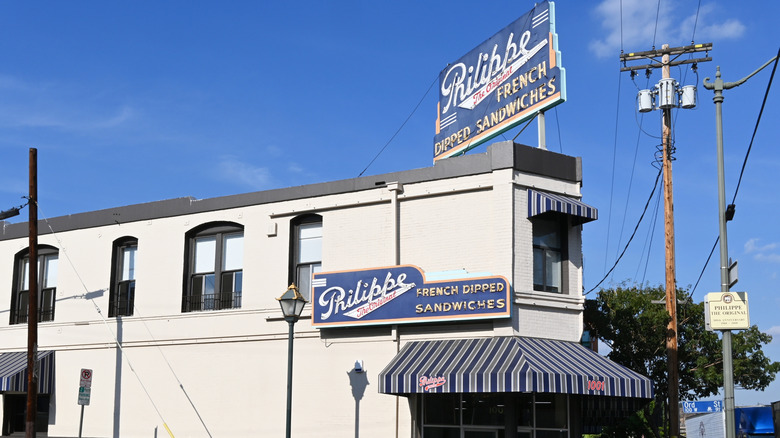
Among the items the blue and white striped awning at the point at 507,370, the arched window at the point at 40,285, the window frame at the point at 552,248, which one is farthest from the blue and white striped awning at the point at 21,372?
the window frame at the point at 552,248

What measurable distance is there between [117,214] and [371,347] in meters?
9.79

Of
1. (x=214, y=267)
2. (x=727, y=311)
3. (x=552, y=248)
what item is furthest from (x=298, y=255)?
(x=727, y=311)

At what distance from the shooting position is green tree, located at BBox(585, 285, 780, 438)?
27.5 metres

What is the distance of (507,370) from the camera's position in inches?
755

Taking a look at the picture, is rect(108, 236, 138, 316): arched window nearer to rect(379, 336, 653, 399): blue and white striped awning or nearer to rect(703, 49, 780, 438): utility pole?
rect(379, 336, 653, 399): blue and white striped awning

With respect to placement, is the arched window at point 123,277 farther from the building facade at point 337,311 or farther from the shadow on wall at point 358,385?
the shadow on wall at point 358,385

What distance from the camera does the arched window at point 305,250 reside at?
24406mm

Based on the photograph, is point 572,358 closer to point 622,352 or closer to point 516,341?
point 516,341

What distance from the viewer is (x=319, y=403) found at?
76.2 ft

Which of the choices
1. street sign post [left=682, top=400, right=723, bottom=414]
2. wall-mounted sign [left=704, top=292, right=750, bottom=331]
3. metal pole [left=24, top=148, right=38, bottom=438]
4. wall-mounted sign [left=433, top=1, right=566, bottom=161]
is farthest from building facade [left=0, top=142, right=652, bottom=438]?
wall-mounted sign [left=704, top=292, right=750, bottom=331]

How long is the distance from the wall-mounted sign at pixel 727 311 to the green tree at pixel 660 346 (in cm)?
708

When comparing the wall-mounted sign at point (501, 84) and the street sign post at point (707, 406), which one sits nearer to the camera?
the street sign post at point (707, 406)

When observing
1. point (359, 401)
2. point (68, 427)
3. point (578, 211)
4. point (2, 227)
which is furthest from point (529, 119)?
point (2, 227)

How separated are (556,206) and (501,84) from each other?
458 centimetres
